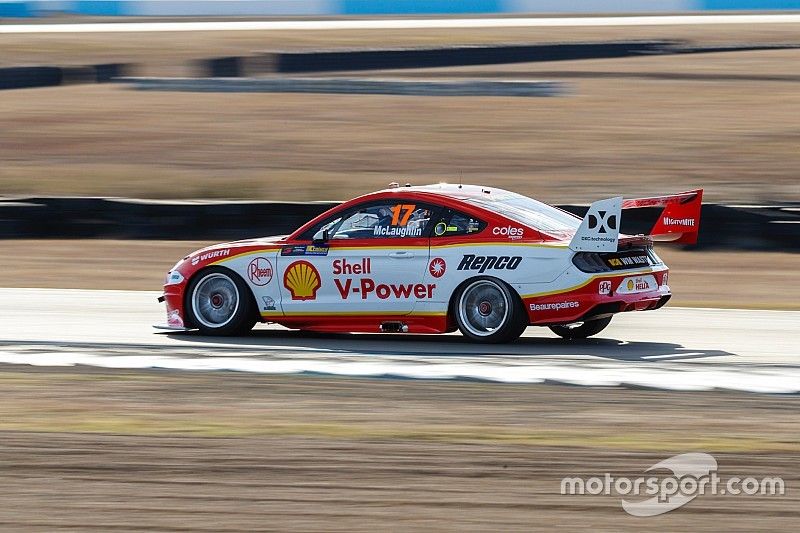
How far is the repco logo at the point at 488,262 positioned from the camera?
10.4 m

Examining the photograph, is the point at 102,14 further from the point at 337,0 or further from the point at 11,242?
the point at 11,242

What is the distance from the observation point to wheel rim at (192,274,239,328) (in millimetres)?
11469

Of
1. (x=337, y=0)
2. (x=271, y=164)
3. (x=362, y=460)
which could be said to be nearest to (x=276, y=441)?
(x=362, y=460)

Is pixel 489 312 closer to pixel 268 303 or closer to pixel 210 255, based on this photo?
pixel 268 303

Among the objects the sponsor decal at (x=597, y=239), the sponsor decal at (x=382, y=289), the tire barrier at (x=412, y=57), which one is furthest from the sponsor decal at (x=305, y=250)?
the tire barrier at (x=412, y=57)

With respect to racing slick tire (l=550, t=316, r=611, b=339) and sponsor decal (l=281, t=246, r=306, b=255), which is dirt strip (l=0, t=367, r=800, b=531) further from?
racing slick tire (l=550, t=316, r=611, b=339)

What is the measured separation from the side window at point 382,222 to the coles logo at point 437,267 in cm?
27

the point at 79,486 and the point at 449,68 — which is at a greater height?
the point at 449,68

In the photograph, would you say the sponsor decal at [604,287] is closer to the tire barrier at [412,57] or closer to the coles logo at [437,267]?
the coles logo at [437,267]

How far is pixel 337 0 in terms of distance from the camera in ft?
268

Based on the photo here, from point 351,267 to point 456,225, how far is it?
96 cm

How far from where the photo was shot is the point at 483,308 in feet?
34.8

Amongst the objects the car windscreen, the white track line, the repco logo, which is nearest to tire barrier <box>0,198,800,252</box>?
the car windscreen

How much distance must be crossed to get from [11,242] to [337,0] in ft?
212
